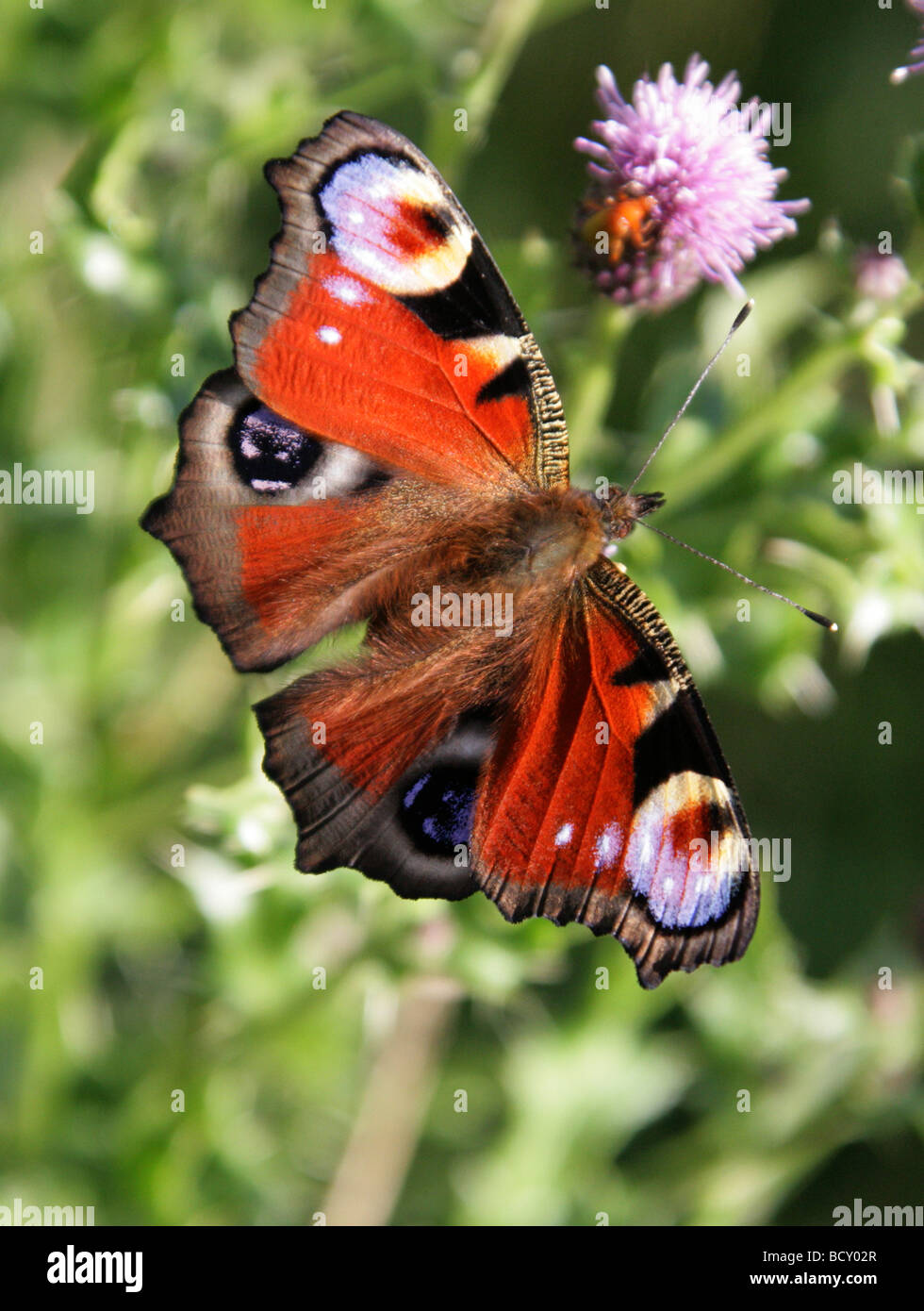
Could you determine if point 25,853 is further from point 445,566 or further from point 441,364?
point 441,364

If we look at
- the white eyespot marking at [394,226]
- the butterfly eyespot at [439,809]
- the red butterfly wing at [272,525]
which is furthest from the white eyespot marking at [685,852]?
the white eyespot marking at [394,226]

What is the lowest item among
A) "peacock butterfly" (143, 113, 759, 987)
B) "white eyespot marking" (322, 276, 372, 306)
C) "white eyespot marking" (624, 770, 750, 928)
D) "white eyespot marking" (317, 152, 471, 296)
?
"white eyespot marking" (624, 770, 750, 928)

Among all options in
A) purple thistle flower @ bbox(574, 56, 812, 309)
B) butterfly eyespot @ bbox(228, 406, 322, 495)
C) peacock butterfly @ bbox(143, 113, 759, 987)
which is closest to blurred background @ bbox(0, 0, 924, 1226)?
purple thistle flower @ bbox(574, 56, 812, 309)

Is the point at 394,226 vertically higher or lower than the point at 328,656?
higher

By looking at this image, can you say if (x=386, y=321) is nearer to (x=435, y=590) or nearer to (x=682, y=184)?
(x=435, y=590)

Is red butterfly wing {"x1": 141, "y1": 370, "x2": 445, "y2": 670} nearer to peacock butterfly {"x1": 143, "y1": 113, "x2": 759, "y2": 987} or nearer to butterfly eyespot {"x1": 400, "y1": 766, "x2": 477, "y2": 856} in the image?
peacock butterfly {"x1": 143, "y1": 113, "x2": 759, "y2": 987}

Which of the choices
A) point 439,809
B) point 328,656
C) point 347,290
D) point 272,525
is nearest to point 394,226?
point 347,290

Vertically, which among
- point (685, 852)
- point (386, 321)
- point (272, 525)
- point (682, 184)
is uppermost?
point (682, 184)
